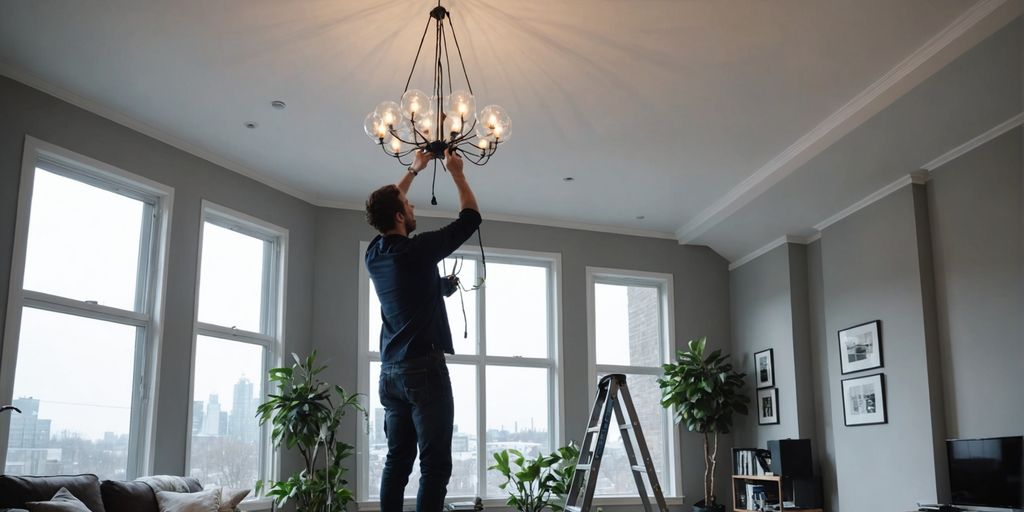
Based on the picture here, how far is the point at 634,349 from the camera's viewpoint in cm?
860

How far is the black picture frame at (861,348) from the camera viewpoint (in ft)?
21.1

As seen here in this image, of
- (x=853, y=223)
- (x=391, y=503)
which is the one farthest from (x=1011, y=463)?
(x=391, y=503)

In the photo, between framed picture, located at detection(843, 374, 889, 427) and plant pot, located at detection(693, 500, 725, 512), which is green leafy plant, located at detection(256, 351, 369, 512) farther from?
framed picture, located at detection(843, 374, 889, 427)

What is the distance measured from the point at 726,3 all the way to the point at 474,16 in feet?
4.55

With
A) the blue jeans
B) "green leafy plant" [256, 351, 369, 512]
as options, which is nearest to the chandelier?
the blue jeans

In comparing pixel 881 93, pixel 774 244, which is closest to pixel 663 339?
pixel 774 244

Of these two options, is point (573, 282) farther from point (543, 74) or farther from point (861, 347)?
point (543, 74)

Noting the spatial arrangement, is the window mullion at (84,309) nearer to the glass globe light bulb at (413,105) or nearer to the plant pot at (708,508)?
the glass globe light bulb at (413,105)

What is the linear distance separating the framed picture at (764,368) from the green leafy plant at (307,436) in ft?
12.7

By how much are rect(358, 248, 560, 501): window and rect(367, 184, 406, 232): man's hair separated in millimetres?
4126

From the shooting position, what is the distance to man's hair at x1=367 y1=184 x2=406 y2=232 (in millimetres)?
3434

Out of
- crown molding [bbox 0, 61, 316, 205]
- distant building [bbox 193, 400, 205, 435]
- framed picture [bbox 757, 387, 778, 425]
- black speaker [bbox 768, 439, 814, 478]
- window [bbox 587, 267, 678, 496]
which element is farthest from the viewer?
window [bbox 587, 267, 678, 496]

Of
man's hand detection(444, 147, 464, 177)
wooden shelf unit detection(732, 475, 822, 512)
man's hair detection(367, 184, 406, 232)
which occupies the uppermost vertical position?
man's hand detection(444, 147, 464, 177)

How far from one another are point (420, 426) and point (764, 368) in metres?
5.54
